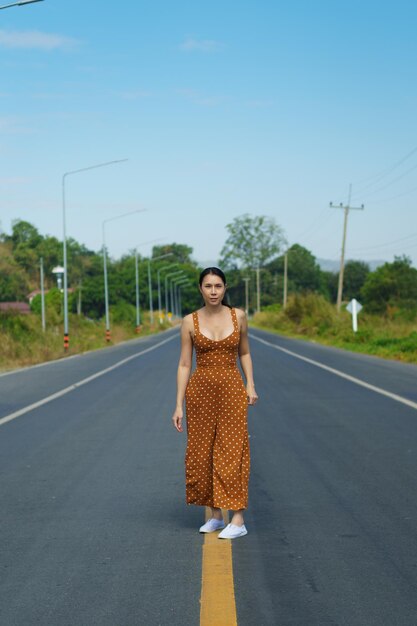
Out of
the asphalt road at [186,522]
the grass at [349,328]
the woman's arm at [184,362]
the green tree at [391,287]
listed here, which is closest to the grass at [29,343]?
the grass at [349,328]

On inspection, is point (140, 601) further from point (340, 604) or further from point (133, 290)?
point (133, 290)

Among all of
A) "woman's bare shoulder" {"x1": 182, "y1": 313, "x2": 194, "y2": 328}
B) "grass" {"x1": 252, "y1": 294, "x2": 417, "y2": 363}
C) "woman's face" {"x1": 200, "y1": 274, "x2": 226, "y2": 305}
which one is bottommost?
"grass" {"x1": 252, "y1": 294, "x2": 417, "y2": 363}

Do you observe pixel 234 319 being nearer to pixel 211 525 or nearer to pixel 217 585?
pixel 211 525

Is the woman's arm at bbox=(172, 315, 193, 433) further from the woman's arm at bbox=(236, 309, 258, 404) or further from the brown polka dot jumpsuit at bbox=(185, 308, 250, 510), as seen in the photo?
the woman's arm at bbox=(236, 309, 258, 404)

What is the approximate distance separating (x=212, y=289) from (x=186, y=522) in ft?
5.62

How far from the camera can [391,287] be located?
101 m

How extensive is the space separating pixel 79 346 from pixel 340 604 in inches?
1565

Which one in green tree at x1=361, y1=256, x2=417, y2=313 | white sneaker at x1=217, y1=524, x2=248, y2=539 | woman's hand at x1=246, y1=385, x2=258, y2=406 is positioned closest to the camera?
white sneaker at x1=217, y1=524, x2=248, y2=539

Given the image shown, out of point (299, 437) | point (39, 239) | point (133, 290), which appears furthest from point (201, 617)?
point (39, 239)

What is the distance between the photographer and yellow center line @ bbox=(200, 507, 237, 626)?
15.8ft

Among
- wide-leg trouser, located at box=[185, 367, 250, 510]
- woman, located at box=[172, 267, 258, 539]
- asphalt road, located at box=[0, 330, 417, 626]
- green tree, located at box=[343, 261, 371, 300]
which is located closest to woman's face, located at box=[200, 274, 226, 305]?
woman, located at box=[172, 267, 258, 539]

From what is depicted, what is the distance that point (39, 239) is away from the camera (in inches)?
6324

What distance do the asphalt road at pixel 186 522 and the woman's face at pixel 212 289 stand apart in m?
1.56

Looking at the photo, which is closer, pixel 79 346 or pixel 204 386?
pixel 204 386
